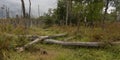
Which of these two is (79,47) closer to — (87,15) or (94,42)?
(94,42)

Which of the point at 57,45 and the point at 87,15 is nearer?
the point at 57,45

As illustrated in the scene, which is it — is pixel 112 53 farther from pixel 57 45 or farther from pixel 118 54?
pixel 57 45

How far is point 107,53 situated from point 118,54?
46 cm

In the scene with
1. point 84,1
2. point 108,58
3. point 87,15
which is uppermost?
point 84,1

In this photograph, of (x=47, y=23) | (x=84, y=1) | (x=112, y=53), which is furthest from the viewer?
(x=47, y=23)

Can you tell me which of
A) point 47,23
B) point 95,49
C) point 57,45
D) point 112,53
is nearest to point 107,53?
point 112,53

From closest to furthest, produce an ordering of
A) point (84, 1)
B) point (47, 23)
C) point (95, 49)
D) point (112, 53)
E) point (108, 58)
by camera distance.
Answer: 1. point (108, 58)
2. point (112, 53)
3. point (95, 49)
4. point (84, 1)
5. point (47, 23)

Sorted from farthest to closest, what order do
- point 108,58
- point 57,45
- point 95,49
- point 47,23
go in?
1. point 47,23
2. point 57,45
3. point 95,49
4. point 108,58

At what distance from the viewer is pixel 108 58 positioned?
7578mm

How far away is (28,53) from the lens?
7758 mm

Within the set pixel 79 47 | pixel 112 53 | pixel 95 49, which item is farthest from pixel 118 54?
pixel 79 47

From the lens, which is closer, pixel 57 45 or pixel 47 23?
pixel 57 45

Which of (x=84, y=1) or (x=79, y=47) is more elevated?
(x=84, y=1)

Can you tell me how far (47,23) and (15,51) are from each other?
26465 millimetres
